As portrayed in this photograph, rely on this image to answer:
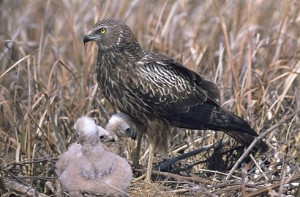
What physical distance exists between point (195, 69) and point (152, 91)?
1.64 m

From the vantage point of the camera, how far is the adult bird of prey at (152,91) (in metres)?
6.27

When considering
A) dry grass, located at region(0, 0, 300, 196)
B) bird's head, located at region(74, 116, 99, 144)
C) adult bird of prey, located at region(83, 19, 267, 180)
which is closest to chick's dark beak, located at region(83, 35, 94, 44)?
adult bird of prey, located at region(83, 19, 267, 180)

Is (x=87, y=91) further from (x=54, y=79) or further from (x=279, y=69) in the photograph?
(x=279, y=69)

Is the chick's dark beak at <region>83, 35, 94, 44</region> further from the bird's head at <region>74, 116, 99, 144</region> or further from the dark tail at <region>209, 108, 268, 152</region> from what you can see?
the dark tail at <region>209, 108, 268, 152</region>

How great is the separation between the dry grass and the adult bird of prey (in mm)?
323

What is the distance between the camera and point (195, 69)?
7840 mm

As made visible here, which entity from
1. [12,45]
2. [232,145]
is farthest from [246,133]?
[12,45]

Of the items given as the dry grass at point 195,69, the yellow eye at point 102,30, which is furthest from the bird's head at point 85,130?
the yellow eye at point 102,30

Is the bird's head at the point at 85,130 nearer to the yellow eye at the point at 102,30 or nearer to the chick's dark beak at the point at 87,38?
the chick's dark beak at the point at 87,38

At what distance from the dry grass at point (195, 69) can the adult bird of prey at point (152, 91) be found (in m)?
0.32

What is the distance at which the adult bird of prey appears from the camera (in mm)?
6273

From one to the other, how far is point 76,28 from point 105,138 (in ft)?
11.9

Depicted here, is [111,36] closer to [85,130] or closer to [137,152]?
[137,152]

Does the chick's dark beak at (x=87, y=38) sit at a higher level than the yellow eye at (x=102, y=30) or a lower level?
lower
